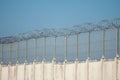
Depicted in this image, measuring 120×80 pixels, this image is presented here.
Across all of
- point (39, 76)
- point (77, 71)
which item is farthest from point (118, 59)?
point (39, 76)

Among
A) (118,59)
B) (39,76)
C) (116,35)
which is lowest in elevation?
(39,76)

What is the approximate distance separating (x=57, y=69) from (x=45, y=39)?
31.3 feet

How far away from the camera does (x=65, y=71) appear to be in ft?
186

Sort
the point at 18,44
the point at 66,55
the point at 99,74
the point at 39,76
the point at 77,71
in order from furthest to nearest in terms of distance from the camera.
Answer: the point at 18,44, the point at 39,76, the point at 66,55, the point at 77,71, the point at 99,74

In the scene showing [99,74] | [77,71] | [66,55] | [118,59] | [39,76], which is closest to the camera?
[118,59]

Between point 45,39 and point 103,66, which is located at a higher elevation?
point 45,39

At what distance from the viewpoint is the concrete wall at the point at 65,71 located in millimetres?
47406

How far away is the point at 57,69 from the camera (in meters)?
59.4

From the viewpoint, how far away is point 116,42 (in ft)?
157

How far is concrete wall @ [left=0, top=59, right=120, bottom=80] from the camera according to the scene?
1866 inches

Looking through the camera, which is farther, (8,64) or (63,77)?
(8,64)

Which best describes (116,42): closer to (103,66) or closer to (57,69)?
(103,66)

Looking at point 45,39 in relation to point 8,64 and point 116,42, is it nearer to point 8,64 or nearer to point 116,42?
point 8,64

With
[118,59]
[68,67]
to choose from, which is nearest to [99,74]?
[118,59]
